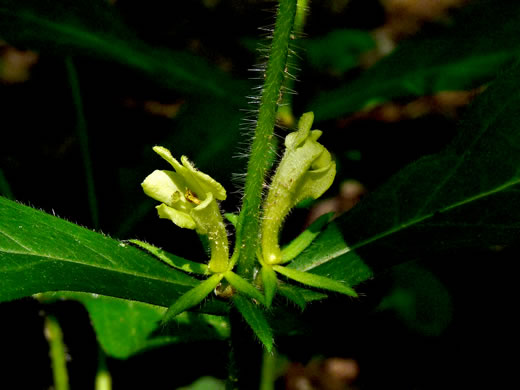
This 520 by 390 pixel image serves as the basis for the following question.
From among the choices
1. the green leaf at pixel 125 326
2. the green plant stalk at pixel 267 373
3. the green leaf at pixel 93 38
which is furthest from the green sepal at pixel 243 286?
the green leaf at pixel 93 38

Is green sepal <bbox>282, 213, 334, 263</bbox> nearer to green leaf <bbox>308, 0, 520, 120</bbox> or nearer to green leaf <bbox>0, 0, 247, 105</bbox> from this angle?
green leaf <bbox>308, 0, 520, 120</bbox>

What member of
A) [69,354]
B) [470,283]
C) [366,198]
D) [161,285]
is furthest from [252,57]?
[161,285]

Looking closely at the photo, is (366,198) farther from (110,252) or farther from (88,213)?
(88,213)

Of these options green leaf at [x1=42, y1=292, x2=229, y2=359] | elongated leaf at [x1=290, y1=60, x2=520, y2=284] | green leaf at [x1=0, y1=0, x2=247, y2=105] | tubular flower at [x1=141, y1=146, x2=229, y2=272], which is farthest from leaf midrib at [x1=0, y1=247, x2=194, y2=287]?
green leaf at [x1=0, y1=0, x2=247, y2=105]

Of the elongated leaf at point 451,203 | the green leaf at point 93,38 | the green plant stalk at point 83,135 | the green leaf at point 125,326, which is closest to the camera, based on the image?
the elongated leaf at point 451,203

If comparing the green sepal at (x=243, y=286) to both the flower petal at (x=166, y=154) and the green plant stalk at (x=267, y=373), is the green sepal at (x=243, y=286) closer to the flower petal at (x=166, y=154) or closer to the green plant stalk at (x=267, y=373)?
the flower petal at (x=166, y=154)

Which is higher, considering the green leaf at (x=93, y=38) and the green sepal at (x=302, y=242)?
the green leaf at (x=93, y=38)
